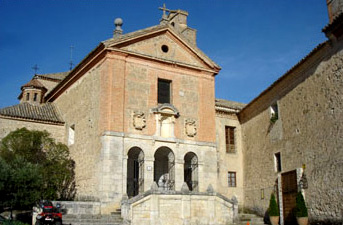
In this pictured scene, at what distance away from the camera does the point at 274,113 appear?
22.9 meters

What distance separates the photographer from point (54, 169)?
21.0 meters

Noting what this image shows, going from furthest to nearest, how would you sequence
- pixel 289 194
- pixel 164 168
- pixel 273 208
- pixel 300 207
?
pixel 164 168 → pixel 273 208 → pixel 289 194 → pixel 300 207

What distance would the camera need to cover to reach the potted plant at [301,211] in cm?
1822

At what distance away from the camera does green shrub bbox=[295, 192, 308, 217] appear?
718 inches

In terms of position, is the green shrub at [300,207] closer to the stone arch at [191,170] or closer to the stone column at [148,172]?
the stone arch at [191,170]

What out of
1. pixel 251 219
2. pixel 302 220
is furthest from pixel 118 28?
pixel 302 220

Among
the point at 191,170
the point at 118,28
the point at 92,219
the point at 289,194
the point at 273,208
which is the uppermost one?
the point at 118,28

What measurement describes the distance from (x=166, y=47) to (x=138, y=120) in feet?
16.8

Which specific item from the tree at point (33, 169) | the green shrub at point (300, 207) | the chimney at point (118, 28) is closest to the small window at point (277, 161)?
the green shrub at point (300, 207)

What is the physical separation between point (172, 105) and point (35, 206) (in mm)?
9075

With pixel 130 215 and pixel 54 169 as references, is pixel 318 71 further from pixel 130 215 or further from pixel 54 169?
pixel 54 169

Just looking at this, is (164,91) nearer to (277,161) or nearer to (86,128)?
(86,128)

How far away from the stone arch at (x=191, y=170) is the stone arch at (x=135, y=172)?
9.41ft

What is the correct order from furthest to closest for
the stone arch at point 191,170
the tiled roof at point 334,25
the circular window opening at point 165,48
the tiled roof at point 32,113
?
the circular window opening at point 165,48 → the tiled roof at point 32,113 → the stone arch at point 191,170 → the tiled roof at point 334,25
